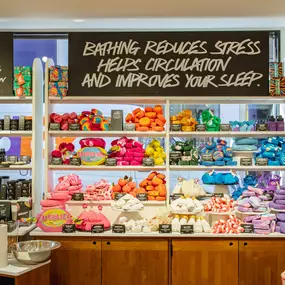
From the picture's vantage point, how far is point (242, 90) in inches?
204

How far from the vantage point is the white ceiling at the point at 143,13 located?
4652 millimetres

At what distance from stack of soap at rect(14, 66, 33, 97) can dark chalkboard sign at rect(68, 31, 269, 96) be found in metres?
0.47

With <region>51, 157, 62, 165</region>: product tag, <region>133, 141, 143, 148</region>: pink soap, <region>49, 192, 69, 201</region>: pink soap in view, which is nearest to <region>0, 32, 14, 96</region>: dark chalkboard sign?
<region>51, 157, 62, 165</region>: product tag

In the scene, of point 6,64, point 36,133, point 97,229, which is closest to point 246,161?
point 97,229

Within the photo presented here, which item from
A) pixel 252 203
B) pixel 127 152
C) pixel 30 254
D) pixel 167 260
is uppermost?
pixel 127 152

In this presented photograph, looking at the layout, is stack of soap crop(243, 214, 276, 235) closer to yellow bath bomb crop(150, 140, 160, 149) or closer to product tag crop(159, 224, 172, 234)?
product tag crop(159, 224, 172, 234)

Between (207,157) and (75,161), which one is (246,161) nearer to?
(207,157)

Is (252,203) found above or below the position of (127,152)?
below

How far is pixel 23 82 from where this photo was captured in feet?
17.0

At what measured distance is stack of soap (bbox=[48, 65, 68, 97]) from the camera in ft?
17.1

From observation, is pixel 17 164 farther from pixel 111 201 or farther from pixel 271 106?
pixel 271 106

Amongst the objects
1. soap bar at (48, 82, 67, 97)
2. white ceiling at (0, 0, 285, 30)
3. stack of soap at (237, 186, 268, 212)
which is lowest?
stack of soap at (237, 186, 268, 212)

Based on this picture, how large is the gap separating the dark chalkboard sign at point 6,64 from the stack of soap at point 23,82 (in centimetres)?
9

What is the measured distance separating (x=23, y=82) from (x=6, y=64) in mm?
319
